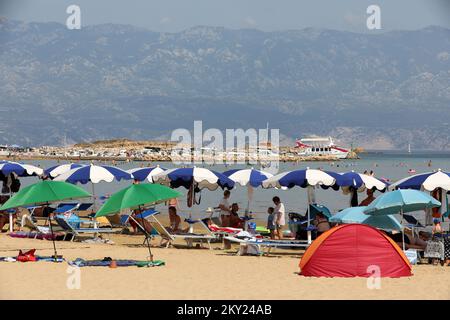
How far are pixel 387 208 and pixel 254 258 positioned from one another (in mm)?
2743

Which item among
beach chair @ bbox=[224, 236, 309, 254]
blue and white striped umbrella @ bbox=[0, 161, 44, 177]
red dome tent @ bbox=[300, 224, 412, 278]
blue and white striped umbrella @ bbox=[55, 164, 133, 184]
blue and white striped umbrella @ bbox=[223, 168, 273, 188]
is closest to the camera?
red dome tent @ bbox=[300, 224, 412, 278]

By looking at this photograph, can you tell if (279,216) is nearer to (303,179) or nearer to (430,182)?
(303,179)

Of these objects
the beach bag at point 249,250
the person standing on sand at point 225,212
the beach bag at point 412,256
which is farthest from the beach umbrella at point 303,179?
the beach bag at point 412,256

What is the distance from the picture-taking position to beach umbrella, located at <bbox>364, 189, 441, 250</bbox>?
1592 cm

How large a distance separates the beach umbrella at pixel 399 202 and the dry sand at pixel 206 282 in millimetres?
1153

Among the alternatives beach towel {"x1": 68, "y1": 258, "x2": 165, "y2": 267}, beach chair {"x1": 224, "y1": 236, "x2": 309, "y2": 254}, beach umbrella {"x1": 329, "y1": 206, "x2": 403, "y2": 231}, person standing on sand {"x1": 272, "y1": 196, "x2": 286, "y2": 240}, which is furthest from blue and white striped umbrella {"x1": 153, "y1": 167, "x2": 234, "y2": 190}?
beach towel {"x1": 68, "y1": 258, "x2": 165, "y2": 267}

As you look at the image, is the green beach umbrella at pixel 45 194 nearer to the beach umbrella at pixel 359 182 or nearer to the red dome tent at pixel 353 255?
the red dome tent at pixel 353 255

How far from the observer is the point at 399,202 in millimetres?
15891

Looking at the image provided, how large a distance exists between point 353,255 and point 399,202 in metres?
2.11

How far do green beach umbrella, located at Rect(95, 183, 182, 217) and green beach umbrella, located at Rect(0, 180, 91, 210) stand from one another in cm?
82

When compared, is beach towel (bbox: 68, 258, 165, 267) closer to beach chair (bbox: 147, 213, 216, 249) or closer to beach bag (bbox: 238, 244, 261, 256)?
beach bag (bbox: 238, 244, 261, 256)

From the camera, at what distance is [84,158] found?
14475 cm

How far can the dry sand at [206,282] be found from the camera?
482 inches

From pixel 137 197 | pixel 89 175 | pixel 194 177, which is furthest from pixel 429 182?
pixel 89 175
